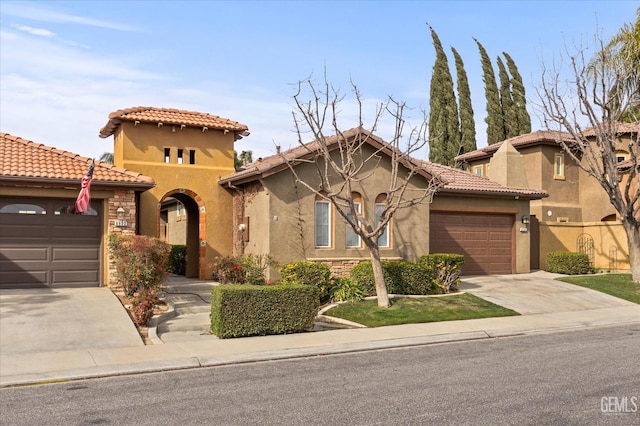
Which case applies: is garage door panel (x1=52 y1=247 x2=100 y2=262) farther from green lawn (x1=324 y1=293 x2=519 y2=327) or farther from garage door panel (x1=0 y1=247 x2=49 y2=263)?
green lawn (x1=324 y1=293 x2=519 y2=327)

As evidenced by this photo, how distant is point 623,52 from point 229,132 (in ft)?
50.4

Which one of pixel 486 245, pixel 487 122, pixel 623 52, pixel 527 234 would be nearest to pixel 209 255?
pixel 486 245

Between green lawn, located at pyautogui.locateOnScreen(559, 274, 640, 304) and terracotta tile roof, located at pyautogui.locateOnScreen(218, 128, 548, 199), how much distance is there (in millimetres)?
4101

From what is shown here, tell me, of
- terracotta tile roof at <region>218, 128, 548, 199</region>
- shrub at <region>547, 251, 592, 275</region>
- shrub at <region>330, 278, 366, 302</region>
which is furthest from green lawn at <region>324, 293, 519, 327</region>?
shrub at <region>547, 251, 592, 275</region>

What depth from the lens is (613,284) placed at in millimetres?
21328

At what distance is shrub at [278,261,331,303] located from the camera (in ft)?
56.4

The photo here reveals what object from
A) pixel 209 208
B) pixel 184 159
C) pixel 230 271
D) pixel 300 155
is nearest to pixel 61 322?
pixel 230 271

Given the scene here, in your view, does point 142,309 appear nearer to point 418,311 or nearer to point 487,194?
point 418,311

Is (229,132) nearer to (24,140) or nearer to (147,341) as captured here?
(24,140)

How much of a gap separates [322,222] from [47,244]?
8.09 m

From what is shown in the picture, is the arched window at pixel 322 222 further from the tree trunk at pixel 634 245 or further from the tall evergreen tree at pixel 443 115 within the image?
the tall evergreen tree at pixel 443 115

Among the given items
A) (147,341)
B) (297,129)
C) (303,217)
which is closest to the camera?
(147,341)

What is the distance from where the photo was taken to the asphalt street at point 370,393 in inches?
282

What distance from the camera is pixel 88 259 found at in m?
17.9
